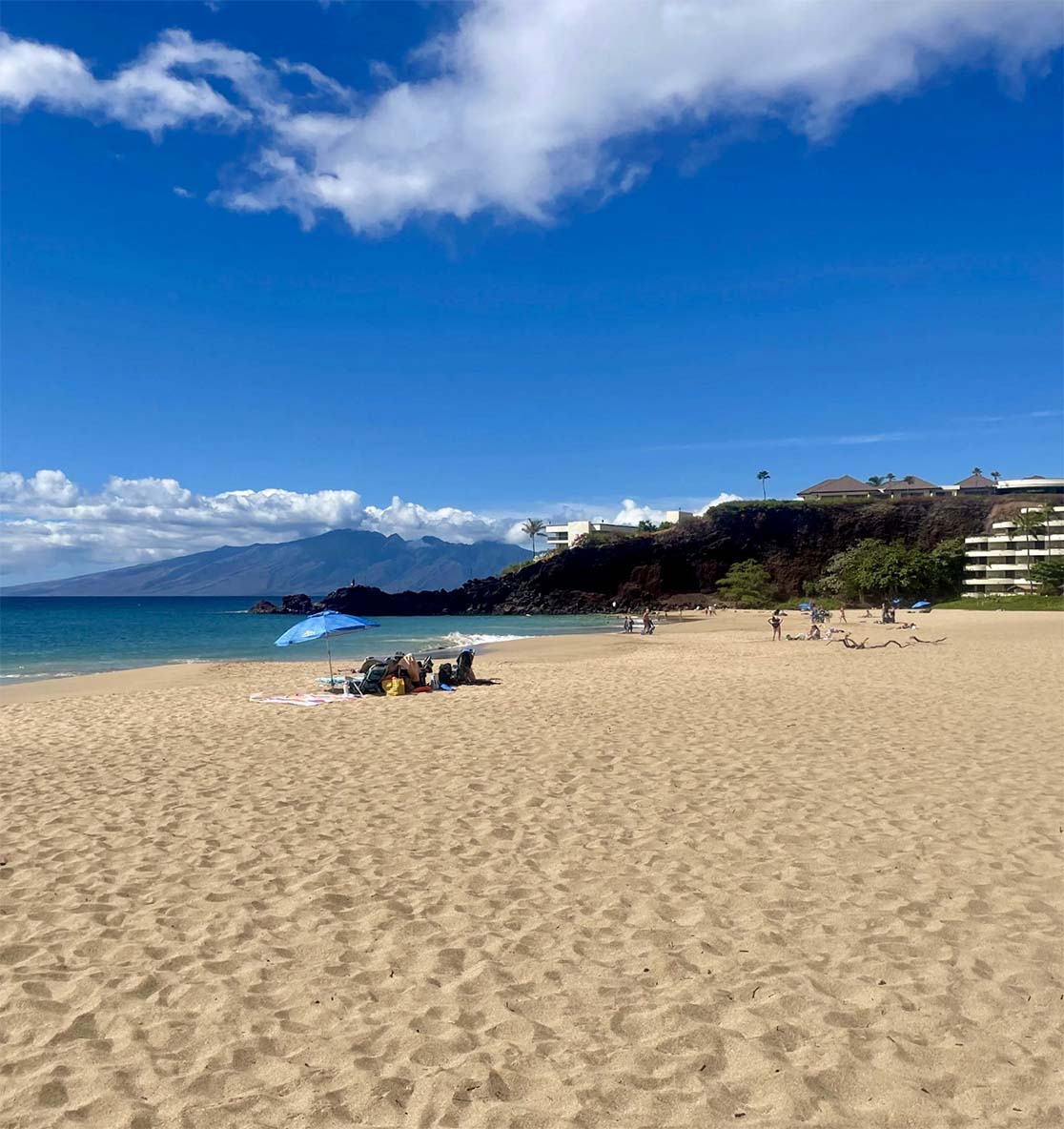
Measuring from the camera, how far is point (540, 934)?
5.10 meters

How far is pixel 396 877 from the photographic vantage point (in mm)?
6105

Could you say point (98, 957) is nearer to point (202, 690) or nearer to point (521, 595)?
point (202, 690)

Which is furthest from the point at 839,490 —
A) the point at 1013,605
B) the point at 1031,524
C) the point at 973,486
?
the point at 1013,605

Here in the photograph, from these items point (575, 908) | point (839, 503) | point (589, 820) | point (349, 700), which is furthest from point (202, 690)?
point (839, 503)

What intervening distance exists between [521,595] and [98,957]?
109334mm

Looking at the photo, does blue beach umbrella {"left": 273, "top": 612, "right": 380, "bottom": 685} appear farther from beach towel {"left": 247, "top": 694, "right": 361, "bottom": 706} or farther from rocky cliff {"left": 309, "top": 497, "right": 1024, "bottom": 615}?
rocky cliff {"left": 309, "top": 497, "right": 1024, "bottom": 615}

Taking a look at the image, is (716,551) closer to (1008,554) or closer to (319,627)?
(1008,554)

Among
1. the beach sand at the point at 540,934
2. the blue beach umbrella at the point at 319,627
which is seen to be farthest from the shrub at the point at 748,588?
the beach sand at the point at 540,934

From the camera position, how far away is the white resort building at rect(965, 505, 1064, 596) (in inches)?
3386

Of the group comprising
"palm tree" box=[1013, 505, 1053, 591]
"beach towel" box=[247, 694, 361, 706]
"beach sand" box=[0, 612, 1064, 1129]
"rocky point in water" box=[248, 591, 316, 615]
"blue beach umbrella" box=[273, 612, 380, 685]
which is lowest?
"rocky point in water" box=[248, 591, 316, 615]

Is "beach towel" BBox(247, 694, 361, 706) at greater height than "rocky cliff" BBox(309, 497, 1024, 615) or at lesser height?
lesser

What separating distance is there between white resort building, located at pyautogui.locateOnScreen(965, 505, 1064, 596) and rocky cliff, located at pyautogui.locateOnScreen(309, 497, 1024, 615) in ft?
22.0

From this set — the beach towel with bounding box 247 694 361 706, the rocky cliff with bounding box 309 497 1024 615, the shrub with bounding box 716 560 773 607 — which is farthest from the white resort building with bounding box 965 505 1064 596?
the beach towel with bounding box 247 694 361 706

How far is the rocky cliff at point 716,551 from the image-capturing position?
10425cm
